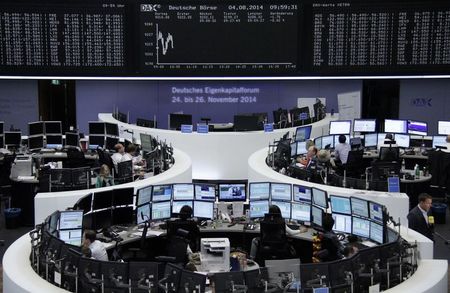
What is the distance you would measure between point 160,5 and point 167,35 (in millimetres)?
607

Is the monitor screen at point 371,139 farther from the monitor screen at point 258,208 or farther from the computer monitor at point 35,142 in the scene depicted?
the computer monitor at point 35,142

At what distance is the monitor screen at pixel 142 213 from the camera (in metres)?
9.93

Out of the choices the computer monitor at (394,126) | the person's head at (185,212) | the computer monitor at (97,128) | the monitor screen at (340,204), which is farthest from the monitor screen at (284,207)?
the computer monitor at (394,126)

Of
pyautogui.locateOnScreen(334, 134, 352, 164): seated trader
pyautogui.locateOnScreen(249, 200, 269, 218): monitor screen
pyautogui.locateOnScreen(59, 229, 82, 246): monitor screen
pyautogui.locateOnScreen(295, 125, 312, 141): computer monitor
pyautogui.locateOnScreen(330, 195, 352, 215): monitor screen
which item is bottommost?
pyautogui.locateOnScreen(59, 229, 82, 246): monitor screen

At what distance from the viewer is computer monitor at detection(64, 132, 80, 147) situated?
50.0ft

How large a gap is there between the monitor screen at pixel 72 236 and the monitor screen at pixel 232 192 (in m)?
2.18

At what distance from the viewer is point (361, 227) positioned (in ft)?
30.8

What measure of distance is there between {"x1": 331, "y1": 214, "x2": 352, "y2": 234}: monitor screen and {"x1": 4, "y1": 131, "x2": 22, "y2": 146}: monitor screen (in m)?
7.62

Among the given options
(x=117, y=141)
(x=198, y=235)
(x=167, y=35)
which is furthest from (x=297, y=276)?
(x=167, y=35)

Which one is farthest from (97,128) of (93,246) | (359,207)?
(359,207)

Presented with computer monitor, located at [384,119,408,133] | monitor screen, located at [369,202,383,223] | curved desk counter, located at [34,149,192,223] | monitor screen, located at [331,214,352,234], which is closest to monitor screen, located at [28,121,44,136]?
curved desk counter, located at [34,149,192,223]

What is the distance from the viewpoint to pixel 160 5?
1577 centimetres

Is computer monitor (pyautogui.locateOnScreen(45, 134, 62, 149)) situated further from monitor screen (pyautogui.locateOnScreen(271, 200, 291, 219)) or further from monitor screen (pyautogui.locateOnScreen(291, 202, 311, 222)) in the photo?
monitor screen (pyautogui.locateOnScreen(291, 202, 311, 222))

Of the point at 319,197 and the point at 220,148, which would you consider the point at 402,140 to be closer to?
the point at 220,148
